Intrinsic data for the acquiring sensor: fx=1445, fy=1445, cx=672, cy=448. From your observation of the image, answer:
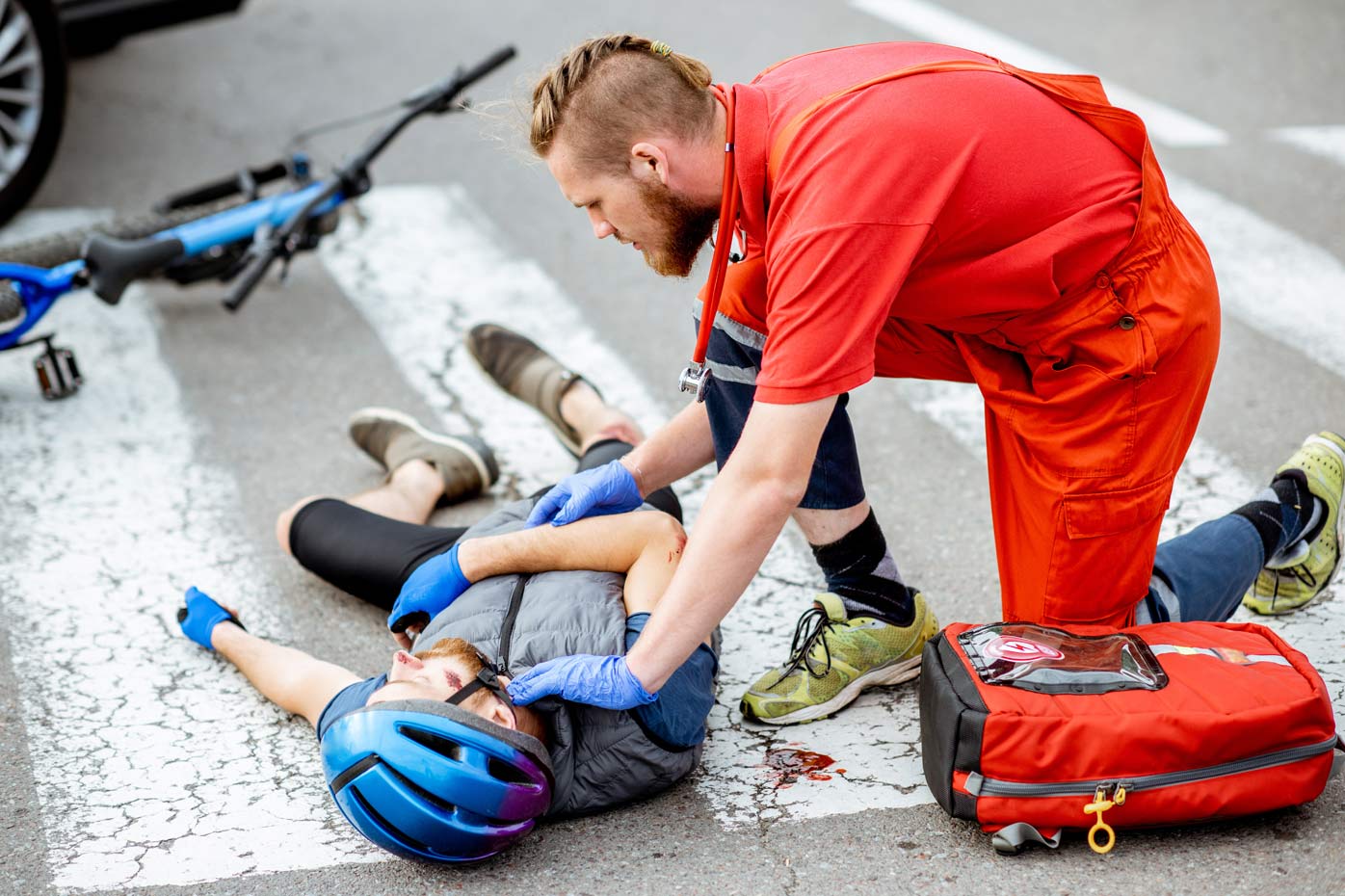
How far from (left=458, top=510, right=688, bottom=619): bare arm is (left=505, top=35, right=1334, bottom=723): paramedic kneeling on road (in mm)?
295

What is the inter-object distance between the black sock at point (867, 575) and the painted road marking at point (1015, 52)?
321 cm

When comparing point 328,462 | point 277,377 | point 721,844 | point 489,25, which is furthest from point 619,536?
point 489,25

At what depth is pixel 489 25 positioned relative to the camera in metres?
8.28

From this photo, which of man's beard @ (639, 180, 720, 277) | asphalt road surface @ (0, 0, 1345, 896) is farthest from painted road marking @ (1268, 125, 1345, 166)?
man's beard @ (639, 180, 720, 277)

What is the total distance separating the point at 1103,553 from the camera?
308 cm

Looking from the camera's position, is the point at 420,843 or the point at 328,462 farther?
the point at 328,462

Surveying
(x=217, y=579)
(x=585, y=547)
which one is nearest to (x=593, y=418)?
(x=585, y=547)

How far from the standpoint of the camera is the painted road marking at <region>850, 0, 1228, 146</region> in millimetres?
6598

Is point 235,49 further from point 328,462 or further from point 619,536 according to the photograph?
point 619,536

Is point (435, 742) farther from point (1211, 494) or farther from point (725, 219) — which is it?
point (1211, 494)

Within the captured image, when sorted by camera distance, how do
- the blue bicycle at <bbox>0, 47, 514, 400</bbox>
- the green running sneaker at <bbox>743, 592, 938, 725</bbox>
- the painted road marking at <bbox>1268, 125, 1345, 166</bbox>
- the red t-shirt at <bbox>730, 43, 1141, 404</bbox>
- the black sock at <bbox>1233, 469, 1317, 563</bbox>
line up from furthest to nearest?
the painted road marking at <bbox>1268, 125, 1345, 166</bbox> → the blue bicycle at <bbox>0, 47, 514, 400</bbox> → the black sock at <bbox>1233, 469, 1317, 563</bbox> → the green running sneaker at <bbox>743, 592, 938, 725</bbox> → the red t-shirt at <bbox>730, 43, 1141, 404</bbox>

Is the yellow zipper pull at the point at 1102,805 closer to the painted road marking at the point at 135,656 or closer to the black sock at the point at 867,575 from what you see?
the black sock at the point at 867,575

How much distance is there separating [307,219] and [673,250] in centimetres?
276

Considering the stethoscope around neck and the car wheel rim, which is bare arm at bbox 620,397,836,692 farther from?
the car wheel rim
